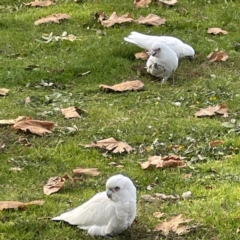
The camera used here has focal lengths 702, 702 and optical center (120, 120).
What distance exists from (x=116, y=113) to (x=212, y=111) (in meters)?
0.95

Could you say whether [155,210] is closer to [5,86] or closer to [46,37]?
[5,86]

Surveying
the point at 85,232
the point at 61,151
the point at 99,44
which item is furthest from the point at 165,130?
the point at 99,44

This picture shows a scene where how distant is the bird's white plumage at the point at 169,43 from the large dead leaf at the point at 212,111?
4.51 ft

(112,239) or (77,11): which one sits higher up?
(112,239)

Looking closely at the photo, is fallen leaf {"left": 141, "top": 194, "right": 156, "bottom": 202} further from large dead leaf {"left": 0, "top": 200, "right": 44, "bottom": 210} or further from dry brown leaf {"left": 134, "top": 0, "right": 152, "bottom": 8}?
dry brown leaf {"left": 134, "top": 0, "right": 152, "bottom": 8}

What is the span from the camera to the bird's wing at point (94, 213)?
15.0 feet

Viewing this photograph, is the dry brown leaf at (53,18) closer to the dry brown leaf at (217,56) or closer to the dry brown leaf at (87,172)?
the dry brown leaf at (217,56)

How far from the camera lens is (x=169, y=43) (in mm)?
8320

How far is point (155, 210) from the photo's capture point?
4980 mm

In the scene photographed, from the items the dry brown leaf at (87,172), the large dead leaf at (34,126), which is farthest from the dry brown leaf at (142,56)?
the dry brown leaf at (87,172)

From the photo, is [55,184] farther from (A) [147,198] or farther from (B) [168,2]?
(B) [168,2]

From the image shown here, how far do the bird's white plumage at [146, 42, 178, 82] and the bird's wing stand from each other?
3.34 m

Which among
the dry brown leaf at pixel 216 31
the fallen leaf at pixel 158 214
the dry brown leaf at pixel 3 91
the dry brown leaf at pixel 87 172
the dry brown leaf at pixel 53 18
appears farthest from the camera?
the dry brown leaf at pixel 53 18

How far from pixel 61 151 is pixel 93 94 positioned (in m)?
1.66
